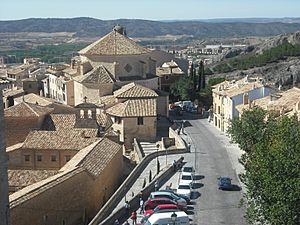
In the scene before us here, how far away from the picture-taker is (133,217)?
25.2 m

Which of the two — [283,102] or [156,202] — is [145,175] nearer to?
[156,202]

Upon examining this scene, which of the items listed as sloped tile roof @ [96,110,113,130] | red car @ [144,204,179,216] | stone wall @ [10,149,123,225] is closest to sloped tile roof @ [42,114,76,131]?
sloped tile roof @ [96,110,113,130]

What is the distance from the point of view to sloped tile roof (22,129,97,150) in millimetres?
35844

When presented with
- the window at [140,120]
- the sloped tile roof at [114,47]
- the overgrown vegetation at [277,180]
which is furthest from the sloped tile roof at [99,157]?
the sloped tile roof at [114,47]

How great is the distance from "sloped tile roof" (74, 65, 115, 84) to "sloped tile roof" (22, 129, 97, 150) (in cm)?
1337

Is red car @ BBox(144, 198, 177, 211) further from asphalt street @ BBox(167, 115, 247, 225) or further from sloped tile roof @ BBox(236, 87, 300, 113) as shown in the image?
sloped tile roof @ BBox(236, 87, 300, 113)

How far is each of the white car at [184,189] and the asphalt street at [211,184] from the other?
0.47 metres

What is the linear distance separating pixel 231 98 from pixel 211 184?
56.2 ft

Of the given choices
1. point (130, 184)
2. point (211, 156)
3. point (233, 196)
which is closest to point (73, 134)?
point (130, 184)

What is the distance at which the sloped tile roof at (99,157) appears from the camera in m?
29.9

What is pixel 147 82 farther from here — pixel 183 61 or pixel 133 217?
pixel 183 61

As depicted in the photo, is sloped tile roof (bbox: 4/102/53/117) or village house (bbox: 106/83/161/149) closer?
sloped tile roof (bbox: 4/102/53/117)

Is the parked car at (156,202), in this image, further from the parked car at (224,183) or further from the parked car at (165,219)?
the parked car at (224,183)

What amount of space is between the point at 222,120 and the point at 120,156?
16889mm
